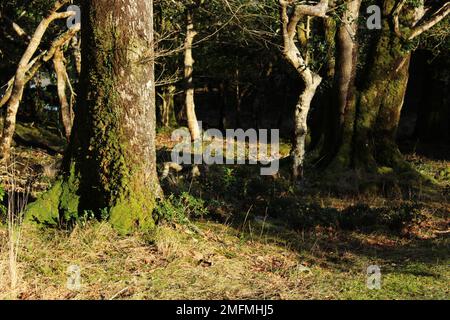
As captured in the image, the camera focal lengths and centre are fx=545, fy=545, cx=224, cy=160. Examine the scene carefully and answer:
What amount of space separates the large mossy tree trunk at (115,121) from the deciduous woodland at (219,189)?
0.07ft

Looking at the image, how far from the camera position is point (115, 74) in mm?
8148

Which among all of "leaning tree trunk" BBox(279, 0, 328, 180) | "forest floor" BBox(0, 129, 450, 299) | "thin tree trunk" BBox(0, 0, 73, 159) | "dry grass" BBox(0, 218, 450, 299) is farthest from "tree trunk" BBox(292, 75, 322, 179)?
"thin tree trunk" BBox(0, 0, 73, 159)

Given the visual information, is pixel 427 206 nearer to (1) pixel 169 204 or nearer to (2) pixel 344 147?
(2) pixel 344 147

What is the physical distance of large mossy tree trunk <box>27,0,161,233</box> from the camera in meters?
8.12

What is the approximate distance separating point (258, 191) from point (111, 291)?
729 cm

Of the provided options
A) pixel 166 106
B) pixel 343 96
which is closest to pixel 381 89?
pixel 343 96

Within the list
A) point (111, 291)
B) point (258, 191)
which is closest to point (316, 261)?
point (111, 291)

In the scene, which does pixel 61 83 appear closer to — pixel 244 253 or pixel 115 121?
pixel 115 121

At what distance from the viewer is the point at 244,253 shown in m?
8.20

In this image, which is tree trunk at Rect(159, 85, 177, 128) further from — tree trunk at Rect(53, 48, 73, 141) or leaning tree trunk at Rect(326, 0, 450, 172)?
leaning tree trunk at Rect(326, 0, 450, 172)

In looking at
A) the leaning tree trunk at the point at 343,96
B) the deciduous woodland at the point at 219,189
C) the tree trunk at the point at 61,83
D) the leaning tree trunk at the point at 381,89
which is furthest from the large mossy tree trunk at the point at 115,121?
the tree trunk at the point at 61,83

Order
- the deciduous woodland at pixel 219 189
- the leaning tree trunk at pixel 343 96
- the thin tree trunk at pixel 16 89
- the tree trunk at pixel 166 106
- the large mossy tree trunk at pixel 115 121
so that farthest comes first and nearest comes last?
1. the tree trunk at pixel 166 106
2. the thin tree trunk at pixel 16 89
3. the leaning tree trunk at pixel 343 96
4. the large mossy tree trunk at pixel 115 121
5. the deciduous woodland at pixel 219 189

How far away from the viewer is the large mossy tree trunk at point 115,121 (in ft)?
26.6

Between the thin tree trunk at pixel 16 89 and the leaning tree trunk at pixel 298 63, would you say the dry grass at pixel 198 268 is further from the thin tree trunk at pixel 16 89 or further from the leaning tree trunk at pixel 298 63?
the thin tree trunk at pixel 16 89
